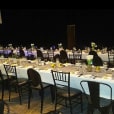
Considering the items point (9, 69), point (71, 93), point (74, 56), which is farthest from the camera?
point (74, 56)

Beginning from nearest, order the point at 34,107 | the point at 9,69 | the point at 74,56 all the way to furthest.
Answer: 1. the point at 34,107
2. the point at 9,69
3. the point at 74,56

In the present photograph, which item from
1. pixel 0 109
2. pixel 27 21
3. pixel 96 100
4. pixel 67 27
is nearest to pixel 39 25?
pixel 27 21

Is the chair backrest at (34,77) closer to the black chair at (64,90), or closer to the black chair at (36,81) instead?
the black chair at (36,81)

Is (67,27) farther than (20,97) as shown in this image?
Yes

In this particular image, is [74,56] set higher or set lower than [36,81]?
higher

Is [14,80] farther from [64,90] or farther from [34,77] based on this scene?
[64,90]

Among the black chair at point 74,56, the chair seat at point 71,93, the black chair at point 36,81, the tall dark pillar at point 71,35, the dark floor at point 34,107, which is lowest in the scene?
the dark floor at point 34,107

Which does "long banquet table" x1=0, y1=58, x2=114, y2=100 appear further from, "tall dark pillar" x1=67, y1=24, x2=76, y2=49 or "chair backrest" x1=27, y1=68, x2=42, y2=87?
"tall dark pillar" x1=67, y1=24, x2=76, y2=49

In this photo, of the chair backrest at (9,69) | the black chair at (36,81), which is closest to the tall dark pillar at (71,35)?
the chair backrest at (9,69)

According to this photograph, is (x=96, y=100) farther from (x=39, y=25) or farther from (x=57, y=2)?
(x=39, y=25)

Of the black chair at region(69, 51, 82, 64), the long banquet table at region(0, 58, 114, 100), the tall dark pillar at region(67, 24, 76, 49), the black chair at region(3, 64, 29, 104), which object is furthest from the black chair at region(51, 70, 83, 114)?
the tall dark pillar at region(67, 24, 76, 49)

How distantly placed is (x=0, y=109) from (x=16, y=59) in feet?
13.6

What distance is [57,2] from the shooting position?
10.7m

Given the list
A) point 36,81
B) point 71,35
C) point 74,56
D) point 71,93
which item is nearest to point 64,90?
point 71,93
